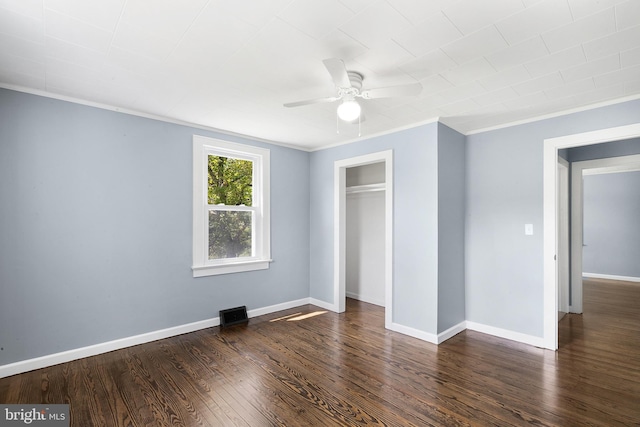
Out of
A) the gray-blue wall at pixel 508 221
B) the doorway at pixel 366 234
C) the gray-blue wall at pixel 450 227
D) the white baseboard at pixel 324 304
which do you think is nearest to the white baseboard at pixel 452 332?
the gray-blue wall at pixel 450 227

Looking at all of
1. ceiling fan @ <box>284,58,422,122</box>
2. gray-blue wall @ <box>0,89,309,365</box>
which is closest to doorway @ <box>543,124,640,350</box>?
ceiling fan @ <box>284,58,422,122</box>

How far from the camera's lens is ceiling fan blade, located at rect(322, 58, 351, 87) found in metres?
1.86

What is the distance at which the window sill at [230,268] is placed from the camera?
12.6 feet

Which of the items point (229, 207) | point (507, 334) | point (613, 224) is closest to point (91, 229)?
point (229, 207)

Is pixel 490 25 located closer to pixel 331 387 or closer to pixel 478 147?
pixel 478 147

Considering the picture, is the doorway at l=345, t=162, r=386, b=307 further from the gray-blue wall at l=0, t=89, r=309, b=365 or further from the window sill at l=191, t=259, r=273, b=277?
the gray-blue wall at l=0, t=89, r=309, b=365

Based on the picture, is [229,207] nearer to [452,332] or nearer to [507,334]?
[452,332]

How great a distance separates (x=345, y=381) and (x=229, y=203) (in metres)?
2.63

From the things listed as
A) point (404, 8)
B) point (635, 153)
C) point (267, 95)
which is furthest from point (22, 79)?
point (635, 153)

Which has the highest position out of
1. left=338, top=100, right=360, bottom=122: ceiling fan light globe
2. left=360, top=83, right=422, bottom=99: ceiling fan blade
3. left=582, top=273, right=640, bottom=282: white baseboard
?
left=360, top=83, right=422, bottom=99: ceiling fan blade

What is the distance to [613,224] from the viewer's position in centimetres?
704

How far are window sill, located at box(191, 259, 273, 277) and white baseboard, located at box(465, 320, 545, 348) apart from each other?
276cm

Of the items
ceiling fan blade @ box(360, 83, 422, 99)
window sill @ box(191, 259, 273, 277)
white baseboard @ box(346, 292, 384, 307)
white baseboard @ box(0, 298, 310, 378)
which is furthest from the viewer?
white baseboard @ box(346, 292, 384, 307)

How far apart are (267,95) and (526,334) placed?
3681 millimetres
